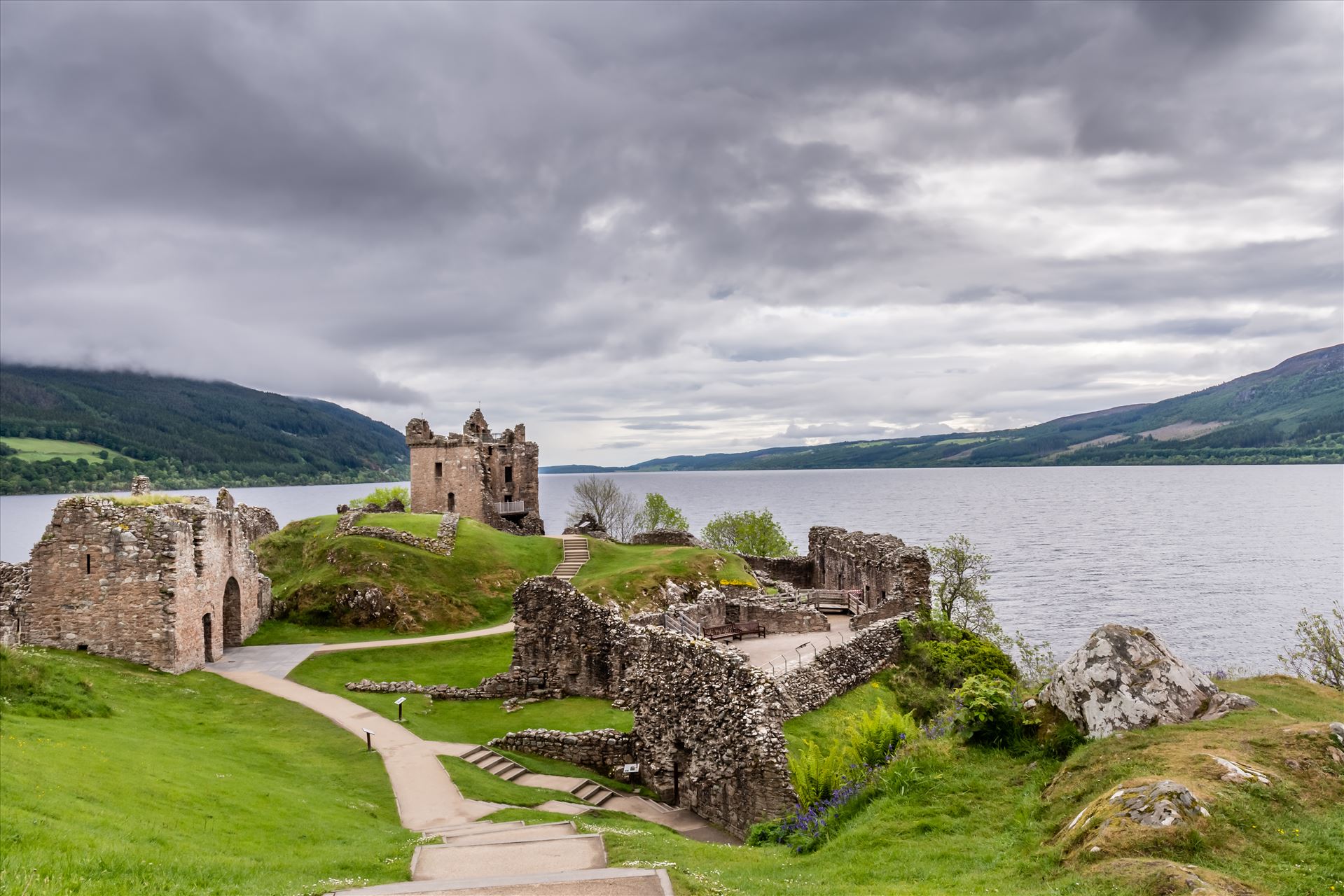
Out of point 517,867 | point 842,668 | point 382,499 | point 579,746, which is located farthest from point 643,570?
point 382,499

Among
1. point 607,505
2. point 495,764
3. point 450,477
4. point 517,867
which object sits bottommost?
point 495,764

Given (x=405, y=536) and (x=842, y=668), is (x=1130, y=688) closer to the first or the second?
(x=842, y=668)

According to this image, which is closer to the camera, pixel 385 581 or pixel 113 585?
pixel 113 585

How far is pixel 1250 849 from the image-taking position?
9.30 metres

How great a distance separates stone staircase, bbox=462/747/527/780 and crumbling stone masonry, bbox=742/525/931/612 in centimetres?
2024

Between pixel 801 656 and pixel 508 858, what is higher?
pixel 508 858

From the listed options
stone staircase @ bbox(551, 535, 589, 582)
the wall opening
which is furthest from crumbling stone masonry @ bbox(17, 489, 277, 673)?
stone staircase @ bbox(551, 535, 589, 582)

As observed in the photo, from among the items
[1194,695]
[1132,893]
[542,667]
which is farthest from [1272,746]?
[542,667]

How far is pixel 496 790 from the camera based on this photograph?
2259cm

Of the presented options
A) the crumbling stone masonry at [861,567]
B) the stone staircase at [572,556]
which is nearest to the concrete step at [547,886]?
the crumbling stone masonry at [861,567]

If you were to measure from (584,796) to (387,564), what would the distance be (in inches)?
1092

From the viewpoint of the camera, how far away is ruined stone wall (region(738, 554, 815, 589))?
6319cm

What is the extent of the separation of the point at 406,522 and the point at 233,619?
50.6ft

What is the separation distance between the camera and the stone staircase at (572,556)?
169 feet
